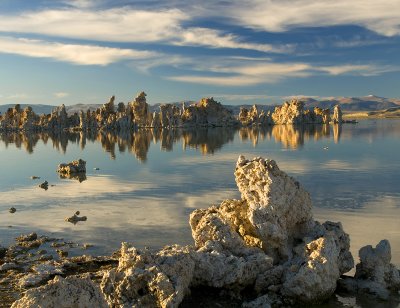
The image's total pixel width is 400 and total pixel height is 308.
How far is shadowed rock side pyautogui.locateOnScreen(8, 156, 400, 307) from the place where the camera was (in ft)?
43.2

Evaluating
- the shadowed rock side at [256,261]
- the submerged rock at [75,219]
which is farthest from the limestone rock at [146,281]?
the submerged rock at [75,219]

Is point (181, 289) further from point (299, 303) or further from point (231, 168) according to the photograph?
point (231, 168)

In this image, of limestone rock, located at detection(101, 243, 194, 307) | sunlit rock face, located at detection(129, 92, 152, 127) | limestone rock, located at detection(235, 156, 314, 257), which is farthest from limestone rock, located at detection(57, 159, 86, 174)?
sunlit rock face, located at detection(129, 92, 152, 127)

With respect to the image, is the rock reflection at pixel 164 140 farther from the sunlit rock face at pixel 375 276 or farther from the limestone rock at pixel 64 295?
the limestone rock at pixel 64 295

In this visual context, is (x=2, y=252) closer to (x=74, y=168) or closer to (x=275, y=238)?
(x=275, y=238)

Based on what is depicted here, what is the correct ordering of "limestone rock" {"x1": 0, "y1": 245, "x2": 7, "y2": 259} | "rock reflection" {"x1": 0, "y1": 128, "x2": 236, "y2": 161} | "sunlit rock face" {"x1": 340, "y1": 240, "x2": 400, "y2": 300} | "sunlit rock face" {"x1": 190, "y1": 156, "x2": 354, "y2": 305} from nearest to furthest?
"sunlit rock face" {"x1": 190, "y1": 156, "x2": 354, "y2": 305} → "sunlit rock face" {"x1": 340, "y1": 240, "x2": 400, "y2": 300} → "limestone rock" {"x1": 0, "y1": 245, "x2": 7, "y2": 259} → "rock reflection" {"x1": 0, "y1": 128, "x2": 236, "y2": 161}

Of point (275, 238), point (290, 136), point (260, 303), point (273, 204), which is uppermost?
point (273, 204)

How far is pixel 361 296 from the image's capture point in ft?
48.6

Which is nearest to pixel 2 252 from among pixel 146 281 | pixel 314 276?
pixel 146 281

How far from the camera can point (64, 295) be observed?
33.2 ft

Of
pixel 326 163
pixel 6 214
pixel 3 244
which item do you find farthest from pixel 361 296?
pixel 326 163

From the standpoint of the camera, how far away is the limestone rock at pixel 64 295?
988 centimetres

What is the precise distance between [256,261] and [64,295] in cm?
691

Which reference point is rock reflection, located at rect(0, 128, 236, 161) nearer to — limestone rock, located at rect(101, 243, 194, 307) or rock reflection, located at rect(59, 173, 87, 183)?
rock reflection, located at rect(59, 173, 87, 183)
